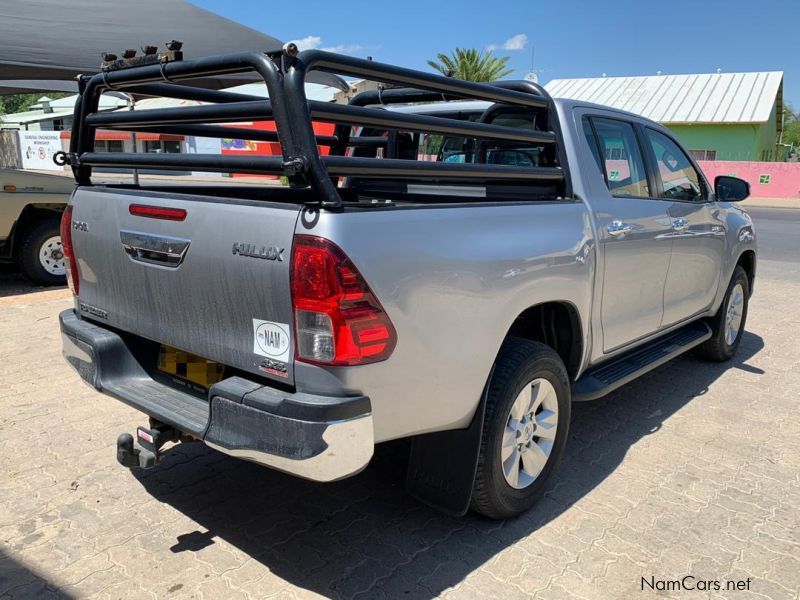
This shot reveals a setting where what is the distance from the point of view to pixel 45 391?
4605mm

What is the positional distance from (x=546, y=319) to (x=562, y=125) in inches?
39.8

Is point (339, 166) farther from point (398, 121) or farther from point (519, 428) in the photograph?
point (519, 428)

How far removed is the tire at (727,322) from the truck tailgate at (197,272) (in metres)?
4.14

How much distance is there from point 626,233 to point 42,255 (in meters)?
6.78

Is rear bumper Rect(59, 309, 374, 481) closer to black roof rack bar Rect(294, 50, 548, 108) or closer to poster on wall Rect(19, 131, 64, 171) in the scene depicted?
black roof rack bar Rect(294, 50, 548, 108)

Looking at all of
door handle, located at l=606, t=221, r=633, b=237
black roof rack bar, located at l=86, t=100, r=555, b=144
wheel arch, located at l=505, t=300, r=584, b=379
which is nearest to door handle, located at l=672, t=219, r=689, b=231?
door handle, located at l=606, t=221, r=633, b=237

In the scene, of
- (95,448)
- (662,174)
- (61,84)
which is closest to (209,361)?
(95,448)

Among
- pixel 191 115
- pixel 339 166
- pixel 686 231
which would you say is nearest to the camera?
pixel 339 166

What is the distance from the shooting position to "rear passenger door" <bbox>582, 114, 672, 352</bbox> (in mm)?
3568

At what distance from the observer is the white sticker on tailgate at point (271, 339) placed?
2285mm

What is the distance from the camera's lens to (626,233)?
12.1 feet

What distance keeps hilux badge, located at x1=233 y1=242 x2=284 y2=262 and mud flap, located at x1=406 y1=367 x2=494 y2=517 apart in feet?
3.53

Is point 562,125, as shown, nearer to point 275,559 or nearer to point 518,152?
point 518,152

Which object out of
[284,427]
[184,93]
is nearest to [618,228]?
[284,427]
